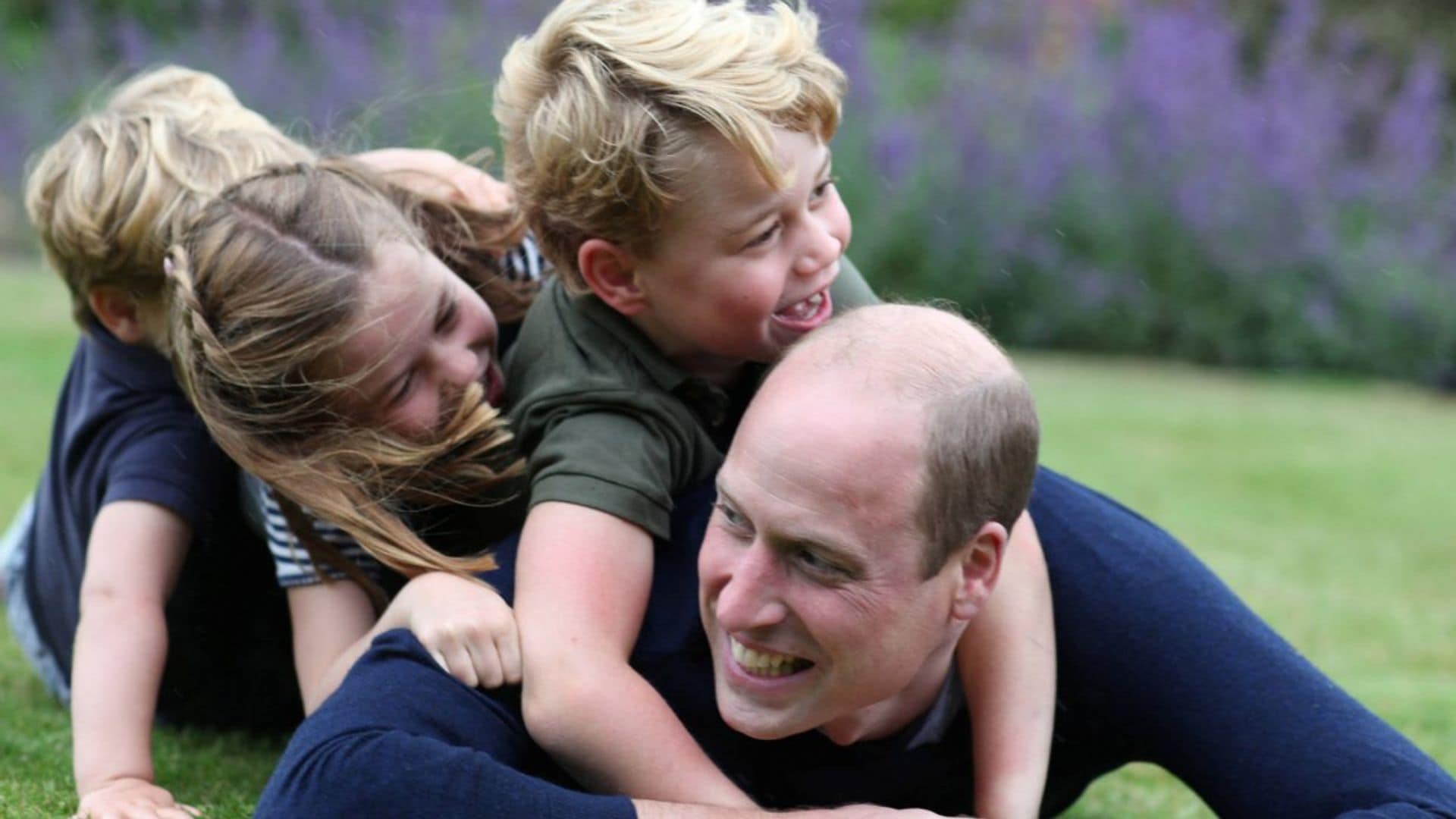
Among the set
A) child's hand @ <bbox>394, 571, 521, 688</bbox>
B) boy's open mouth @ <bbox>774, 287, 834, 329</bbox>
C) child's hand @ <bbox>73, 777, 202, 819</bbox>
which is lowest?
child's hand @ <bbox>73, 777, 202, 819</bbox>

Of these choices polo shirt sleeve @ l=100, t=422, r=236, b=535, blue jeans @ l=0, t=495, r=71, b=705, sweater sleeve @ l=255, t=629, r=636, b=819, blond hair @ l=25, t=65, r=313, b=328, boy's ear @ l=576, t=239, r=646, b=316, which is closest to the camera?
sweater sleeve @ l=255, t=629, r=636, b=819

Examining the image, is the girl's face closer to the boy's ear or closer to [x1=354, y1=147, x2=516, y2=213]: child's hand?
the boy's ear

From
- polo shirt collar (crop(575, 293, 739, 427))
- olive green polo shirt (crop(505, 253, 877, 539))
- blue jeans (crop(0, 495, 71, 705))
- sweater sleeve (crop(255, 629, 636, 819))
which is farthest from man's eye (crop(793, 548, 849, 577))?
blue jeans (crop(0, 495, 71, 705))

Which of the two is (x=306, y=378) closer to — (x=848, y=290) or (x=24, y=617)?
(x=848, y=290)

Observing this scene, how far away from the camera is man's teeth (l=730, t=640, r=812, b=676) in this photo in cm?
254

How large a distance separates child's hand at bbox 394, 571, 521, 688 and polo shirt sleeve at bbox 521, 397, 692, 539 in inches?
7.2

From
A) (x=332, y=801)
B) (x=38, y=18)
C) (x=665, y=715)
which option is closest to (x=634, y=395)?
(x=665, y=715)

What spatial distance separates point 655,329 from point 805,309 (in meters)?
0.25

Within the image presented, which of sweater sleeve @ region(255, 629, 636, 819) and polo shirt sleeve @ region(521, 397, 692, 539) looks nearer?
sweater sleeve @ region(255, 629, 636, 819)

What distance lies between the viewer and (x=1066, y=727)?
2957mm

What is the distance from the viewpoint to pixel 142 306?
3406 mm

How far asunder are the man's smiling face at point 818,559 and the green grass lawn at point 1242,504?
1.05m

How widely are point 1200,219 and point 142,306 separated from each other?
7372 mm

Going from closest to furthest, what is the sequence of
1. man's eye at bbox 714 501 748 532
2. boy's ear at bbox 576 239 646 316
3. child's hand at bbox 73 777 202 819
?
man's eye at bbox 714 501 748 532 → child's hand at bbox 73 777 202 819 → boy's ear at bbox 576 239 646 316
